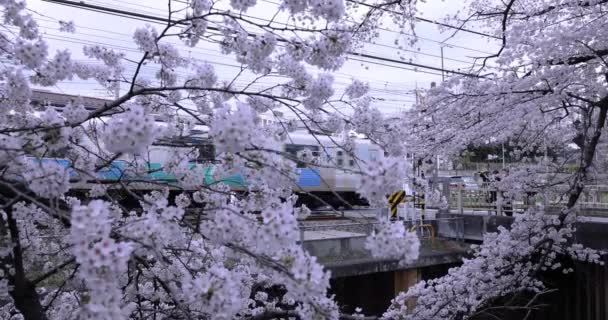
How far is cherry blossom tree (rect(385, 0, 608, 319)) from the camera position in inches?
256

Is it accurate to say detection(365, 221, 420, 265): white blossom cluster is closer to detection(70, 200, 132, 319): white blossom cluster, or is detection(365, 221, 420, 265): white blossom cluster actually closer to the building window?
detection(70, 200, 132, 319): white blossom cluster

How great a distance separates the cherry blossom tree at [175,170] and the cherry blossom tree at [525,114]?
12.3 ft

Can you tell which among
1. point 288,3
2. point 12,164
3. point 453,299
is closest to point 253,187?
point 288,3

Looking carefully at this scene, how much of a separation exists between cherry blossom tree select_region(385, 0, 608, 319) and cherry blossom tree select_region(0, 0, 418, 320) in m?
3.74

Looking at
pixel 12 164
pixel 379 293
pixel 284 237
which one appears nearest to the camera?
pixel 284 237

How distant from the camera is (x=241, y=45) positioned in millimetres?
2807

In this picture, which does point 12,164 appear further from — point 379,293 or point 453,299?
point 379,293

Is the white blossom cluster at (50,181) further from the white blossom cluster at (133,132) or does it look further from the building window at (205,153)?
the building window at (205,153)

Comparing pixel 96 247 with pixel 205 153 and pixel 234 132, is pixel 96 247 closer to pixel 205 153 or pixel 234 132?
pixel 234 132

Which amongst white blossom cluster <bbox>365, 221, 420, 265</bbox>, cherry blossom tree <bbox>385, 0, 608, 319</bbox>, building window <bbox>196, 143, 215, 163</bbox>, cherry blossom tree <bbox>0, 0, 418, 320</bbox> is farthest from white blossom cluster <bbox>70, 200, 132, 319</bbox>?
cherry blossom tree <bbox>385, 0, 608, 319</bbox>

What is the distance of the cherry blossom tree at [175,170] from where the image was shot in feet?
Answer: 6.34

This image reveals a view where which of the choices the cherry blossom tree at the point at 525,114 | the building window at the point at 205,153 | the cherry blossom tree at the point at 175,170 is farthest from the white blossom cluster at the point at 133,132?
the cherry blossom tree at the point at 525,114

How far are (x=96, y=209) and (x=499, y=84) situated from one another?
619cm

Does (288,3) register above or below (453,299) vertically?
above
